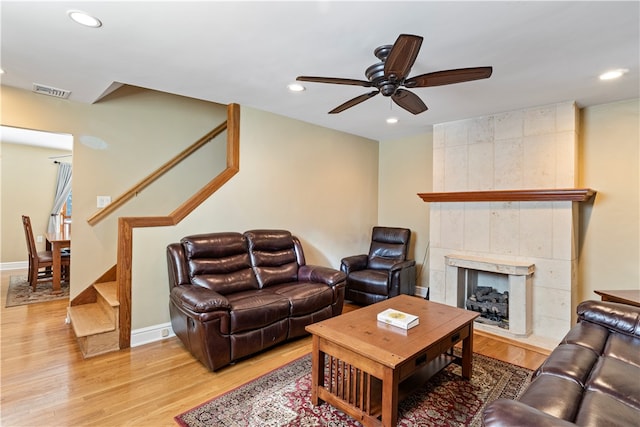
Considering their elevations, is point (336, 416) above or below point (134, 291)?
below

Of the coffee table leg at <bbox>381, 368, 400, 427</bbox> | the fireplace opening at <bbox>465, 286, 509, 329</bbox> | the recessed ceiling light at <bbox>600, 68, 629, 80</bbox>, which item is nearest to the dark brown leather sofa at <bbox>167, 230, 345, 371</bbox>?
the coffee table leg at <bbox>381, 368, 400, 427</bbox>

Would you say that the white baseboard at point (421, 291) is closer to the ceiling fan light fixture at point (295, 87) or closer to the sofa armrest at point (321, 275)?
the sofa armrest at point (321, 275)

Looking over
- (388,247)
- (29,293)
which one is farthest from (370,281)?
(29,293)

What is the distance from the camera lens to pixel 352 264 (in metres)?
4.48

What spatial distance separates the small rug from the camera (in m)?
4.22

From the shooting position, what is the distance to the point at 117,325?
2914mm

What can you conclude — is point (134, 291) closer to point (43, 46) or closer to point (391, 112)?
point (43, 46)

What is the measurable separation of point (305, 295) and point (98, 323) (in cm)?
199

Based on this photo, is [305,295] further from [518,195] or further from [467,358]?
[518,195]

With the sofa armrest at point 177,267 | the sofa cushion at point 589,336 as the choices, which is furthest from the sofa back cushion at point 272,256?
the sofa cushion at point 589,336

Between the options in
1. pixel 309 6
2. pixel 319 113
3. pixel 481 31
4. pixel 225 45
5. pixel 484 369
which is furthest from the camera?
pixel 319 113

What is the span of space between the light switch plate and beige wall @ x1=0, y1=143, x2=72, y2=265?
13.2 feet

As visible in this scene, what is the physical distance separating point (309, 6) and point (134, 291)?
2863 millimetres

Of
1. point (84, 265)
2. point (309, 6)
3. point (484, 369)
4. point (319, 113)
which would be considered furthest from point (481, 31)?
point (84, 265)
